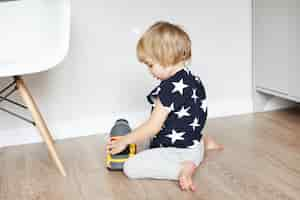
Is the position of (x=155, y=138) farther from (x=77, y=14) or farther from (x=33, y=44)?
(x=77, y=14)

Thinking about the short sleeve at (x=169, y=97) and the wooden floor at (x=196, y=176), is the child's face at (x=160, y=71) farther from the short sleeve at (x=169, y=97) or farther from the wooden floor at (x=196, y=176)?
the wooden floor at (x=196, y=176)

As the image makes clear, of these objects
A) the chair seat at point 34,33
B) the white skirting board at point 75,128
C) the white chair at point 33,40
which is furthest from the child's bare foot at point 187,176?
the white skirting board at point 75,128

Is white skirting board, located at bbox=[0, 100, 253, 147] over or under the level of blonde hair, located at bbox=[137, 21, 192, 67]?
under

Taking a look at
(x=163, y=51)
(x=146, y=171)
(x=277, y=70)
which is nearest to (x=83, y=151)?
(x=146, y=171)

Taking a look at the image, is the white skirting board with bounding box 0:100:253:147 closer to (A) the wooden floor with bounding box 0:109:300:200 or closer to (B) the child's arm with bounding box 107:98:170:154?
(A) the wooden floor with bounding box 0:109:300:200

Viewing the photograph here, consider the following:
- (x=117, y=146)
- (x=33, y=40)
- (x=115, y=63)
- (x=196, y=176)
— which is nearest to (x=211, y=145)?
(x=196, y=176)

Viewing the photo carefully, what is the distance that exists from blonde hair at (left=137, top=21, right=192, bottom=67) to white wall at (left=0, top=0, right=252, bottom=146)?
0.52 meters

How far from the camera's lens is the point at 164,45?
134 centimetres

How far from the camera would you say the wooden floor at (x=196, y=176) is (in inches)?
47.3

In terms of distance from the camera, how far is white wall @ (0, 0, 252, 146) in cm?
182

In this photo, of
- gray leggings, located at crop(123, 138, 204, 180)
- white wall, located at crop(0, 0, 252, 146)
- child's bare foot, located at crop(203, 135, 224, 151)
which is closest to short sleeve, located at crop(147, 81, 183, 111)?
gray leggings, located at crop(123, 138, 204, 180)

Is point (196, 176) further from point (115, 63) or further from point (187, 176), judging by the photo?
point (115, 63)

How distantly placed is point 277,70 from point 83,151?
0.92 meters

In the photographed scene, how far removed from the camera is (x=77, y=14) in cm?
182
